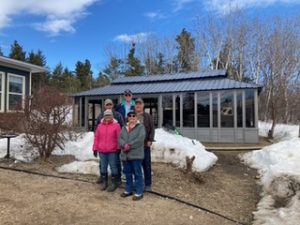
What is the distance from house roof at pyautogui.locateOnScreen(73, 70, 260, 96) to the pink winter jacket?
1097 centimetres

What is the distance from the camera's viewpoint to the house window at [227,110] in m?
16.3

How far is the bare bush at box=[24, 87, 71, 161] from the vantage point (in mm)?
8391

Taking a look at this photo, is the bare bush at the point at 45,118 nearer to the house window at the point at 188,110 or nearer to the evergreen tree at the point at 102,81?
the house window at the point at 188,110

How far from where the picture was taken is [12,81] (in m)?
16.6

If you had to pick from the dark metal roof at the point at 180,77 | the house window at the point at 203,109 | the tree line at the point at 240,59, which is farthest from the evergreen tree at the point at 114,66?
the house window at the point at 203,109

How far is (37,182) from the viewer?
→ 22.0 feet

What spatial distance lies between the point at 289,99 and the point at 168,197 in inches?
1024

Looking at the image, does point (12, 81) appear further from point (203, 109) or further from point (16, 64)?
point (203, 109)

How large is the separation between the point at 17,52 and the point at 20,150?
Result: 37.2 meters

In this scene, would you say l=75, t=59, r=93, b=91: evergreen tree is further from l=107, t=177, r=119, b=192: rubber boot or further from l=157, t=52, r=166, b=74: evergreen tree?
l=107, t=177, r=119, b=192: rubber boot

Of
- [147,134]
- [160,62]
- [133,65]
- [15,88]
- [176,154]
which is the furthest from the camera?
[160,62]

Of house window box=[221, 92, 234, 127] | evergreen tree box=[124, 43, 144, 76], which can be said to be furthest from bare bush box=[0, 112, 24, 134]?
evergreen tree box=[124, 43, 144, 76]

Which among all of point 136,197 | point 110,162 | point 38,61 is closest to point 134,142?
point 110,162

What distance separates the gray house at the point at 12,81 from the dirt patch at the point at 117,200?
867 centimetres
